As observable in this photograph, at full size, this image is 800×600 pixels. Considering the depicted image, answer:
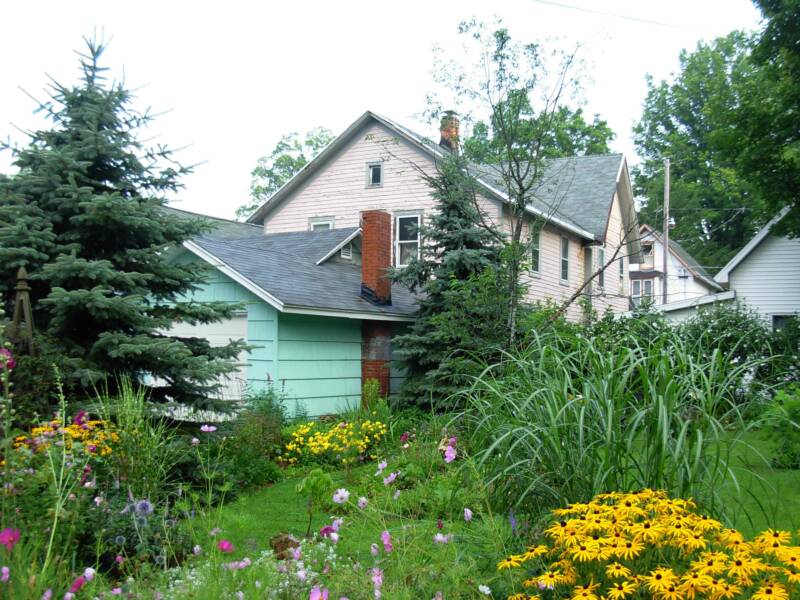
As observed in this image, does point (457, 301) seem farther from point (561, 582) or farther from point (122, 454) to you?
point (561, 582)

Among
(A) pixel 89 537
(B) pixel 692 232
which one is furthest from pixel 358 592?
(B) pixel 692 232

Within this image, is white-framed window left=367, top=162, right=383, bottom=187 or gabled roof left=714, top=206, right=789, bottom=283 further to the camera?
white-framed window left=367, top=162, right=383, bottom=187

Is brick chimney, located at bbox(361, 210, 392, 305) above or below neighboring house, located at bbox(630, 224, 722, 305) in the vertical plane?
below

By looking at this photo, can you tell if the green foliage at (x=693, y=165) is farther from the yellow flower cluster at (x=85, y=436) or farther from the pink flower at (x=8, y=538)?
the pink flower at (x=8, y=538)

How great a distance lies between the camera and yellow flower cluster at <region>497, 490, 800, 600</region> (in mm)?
2783

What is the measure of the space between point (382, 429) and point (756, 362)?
7138 millimetres

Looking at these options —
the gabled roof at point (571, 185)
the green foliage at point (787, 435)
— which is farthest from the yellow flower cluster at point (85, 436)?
the gabled roof at point (571, 185)

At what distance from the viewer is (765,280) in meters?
19.7

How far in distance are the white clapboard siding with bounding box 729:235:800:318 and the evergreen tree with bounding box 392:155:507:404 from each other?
383 inches

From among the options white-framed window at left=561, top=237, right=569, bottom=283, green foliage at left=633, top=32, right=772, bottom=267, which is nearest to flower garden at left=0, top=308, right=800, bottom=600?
white-framed window at left=561, top=237, right=569, bottom=283

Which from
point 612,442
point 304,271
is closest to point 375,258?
point 304,271

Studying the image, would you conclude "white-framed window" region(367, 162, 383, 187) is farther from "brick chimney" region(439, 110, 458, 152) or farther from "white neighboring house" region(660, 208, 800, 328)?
"white neighboring house" region(660, 208, 800, 328)

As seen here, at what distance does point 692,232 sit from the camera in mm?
46000

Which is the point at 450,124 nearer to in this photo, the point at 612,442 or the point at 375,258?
the point at 375,258
